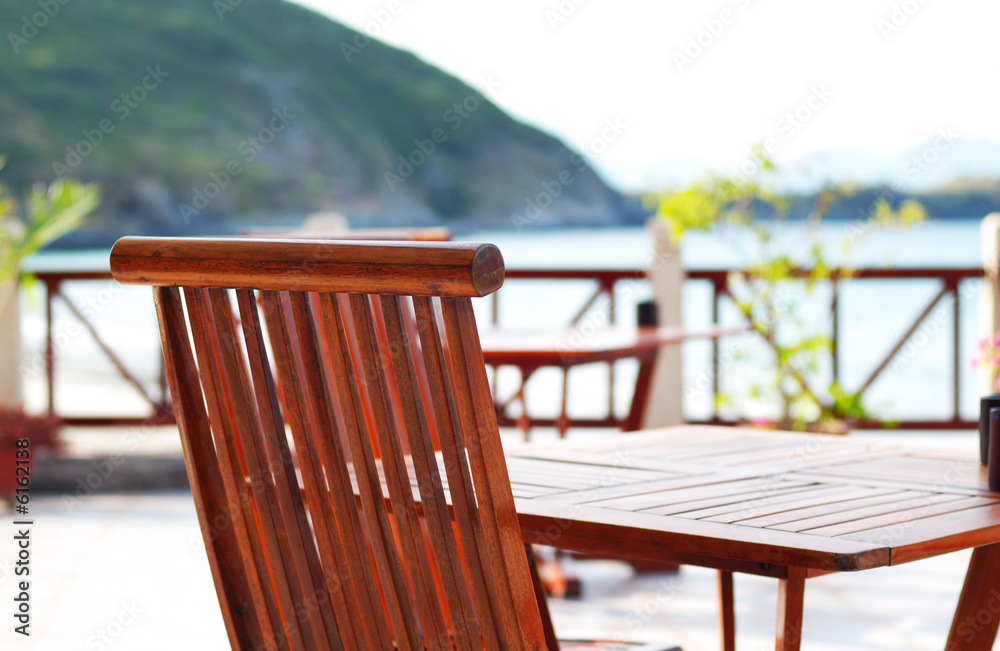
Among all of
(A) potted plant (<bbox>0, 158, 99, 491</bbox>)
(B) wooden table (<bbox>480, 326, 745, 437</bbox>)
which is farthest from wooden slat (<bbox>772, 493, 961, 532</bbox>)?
(A) potted plant (<bbox>0, 158, 99, 491</bbox>)

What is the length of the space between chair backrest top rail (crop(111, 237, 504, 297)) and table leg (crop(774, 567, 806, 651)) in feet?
1.68

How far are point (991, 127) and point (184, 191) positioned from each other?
2299cm

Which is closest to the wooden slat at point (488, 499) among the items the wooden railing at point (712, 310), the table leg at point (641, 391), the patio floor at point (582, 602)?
the patio floor at point (582, 602)

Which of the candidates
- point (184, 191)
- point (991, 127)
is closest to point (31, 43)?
point (184, 191)

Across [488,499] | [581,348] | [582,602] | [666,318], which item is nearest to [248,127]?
[666,318]

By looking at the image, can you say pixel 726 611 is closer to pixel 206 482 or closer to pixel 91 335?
pixel 206 482

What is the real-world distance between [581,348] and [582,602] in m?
0.82

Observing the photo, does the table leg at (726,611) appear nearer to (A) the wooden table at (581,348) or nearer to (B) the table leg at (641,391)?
(A) the wooden table at (581,348)

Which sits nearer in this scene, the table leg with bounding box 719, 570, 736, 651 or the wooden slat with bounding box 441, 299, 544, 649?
the wooden slat with bounding box 441, 299, 544, 649

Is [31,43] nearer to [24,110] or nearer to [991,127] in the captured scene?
[24,110]

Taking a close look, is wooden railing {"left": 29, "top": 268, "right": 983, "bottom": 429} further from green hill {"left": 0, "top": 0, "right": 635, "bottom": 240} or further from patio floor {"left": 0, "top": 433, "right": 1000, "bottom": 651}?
green hill {"left": 0, "top": 0, "right": 635, "bottom": 240}

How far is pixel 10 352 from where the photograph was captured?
5273 millimetres

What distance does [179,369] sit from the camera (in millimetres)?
1084

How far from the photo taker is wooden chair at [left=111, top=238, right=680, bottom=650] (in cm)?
87
